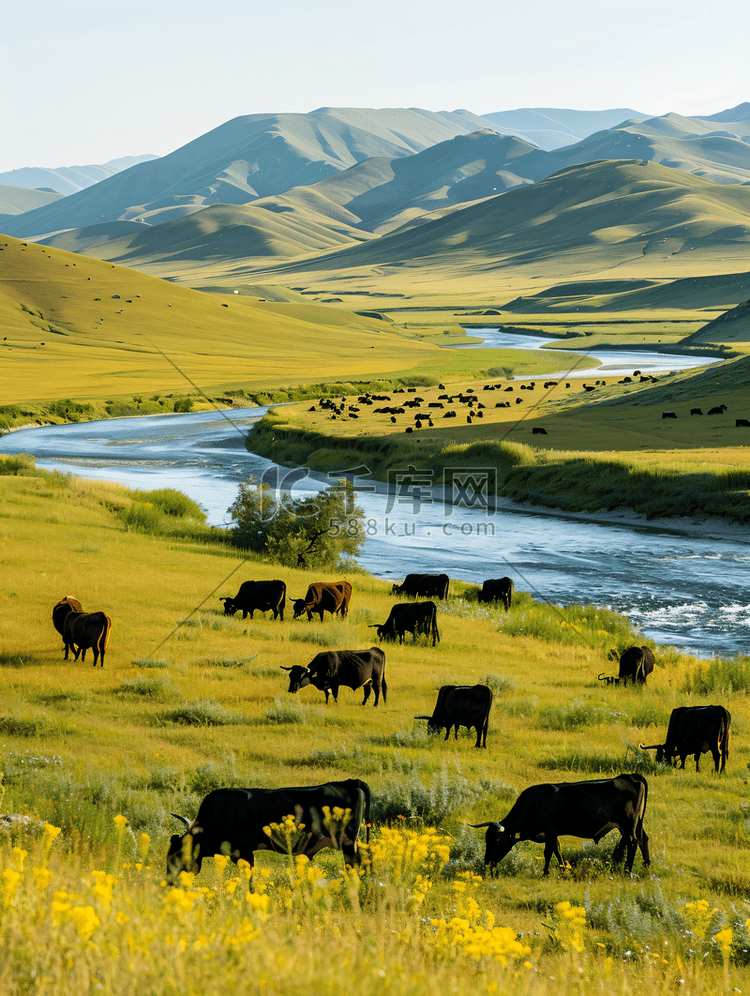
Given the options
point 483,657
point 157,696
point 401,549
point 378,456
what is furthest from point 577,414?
point 157,696

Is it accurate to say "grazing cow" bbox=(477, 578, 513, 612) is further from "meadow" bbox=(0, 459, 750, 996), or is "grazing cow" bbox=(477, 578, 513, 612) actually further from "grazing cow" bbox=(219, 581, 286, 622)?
"grazing cow" bbox=(219, 581, 286, 622)

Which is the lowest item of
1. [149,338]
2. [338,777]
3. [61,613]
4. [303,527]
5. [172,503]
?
[338,777]

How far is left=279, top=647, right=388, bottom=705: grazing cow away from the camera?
1315 cm

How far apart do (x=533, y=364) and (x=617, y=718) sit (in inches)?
4116

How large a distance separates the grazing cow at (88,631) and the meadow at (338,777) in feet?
1.26

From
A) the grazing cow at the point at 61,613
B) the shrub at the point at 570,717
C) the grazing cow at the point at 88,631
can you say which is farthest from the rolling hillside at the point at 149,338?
the shrub at the point at 570,717

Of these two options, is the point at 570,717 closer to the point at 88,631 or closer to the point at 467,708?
the point at 467,708

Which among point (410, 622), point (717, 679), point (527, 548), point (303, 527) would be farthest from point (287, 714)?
point (527, 548)

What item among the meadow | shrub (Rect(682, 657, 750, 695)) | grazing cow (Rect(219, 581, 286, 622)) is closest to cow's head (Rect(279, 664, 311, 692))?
the meadow

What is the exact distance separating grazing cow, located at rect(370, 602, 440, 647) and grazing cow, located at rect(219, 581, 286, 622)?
2542 millimetres

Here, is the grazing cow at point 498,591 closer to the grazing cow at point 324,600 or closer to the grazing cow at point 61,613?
the grazing cow at point 324,600

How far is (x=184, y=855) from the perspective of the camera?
6758 millimetres

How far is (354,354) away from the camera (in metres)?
140

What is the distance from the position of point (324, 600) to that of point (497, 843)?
12638mm
